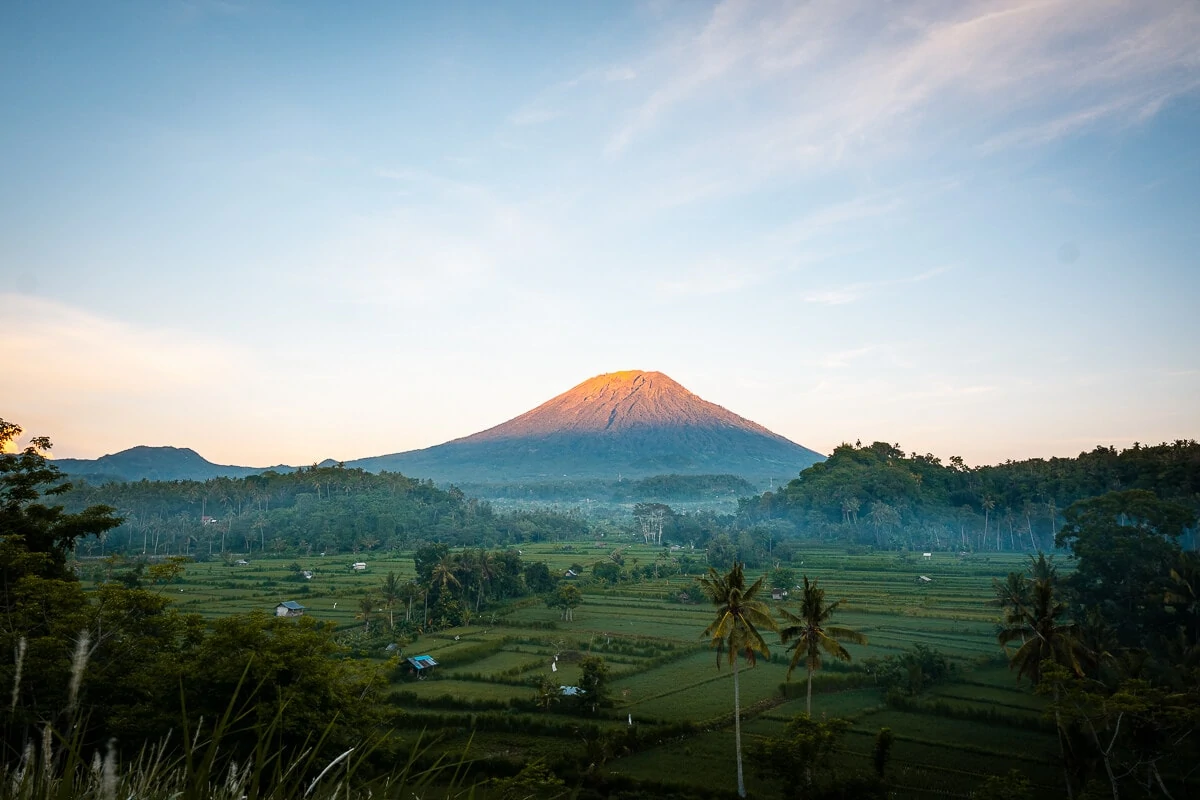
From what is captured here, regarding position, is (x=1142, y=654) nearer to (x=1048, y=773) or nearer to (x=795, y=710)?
(x=1048, y=773)

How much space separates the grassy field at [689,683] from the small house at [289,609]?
94 centimetres

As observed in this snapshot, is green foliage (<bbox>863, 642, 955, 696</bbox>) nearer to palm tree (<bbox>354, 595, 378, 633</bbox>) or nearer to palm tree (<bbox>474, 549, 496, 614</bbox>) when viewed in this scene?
palm tree (<bbox>474, 549, 496, 614</bbox>)

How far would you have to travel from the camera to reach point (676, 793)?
20469 mm

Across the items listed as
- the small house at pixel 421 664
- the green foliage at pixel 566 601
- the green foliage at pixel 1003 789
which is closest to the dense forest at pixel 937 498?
the green foliage at pixel 566 601

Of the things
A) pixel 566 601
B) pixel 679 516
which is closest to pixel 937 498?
pixel 679 516

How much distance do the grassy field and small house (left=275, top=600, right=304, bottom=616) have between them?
0.94 meters

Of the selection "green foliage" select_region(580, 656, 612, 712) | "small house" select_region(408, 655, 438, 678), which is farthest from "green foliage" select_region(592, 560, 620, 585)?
"green foliage" select_region(580, 656, 612, 712)

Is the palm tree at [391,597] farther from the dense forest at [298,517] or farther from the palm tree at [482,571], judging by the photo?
the dense forest at [298,517]

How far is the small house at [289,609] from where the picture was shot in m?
42.8

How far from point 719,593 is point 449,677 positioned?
55.4 feet

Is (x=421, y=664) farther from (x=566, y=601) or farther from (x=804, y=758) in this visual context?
(x=804, y=758)

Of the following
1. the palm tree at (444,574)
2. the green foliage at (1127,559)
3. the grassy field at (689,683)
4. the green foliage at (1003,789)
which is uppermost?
the green foliage at (1127,559)

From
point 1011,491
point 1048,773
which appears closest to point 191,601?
point 1048,773

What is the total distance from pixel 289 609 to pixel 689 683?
Answer: 26289 millimetres
